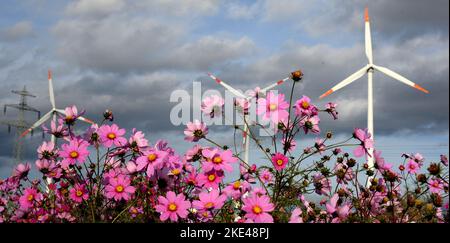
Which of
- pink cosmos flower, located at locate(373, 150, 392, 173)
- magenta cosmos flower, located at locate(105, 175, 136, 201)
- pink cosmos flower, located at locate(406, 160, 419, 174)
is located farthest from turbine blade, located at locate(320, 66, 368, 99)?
magenta cosmos flower, located at locate(105, 175, 136, 201)

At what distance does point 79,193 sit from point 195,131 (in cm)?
83

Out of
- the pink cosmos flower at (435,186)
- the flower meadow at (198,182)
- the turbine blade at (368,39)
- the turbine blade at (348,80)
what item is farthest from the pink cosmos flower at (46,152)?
the turbine blade at (368,39)

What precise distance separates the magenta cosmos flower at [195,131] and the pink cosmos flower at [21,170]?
50.5 inches

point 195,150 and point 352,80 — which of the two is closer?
point 195,150

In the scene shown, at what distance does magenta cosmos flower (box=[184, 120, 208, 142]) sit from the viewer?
2910 mm

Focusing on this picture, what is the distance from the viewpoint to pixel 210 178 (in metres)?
2.53

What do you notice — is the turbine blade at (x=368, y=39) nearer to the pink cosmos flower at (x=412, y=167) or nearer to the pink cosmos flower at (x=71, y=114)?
the pink cosmos flower at (x=412, y=167)

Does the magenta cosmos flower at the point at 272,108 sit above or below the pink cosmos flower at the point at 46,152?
above

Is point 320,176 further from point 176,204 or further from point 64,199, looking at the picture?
point 64,199

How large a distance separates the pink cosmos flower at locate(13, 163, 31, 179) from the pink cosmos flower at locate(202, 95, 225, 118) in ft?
4.52

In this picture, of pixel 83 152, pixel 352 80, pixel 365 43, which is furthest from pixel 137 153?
pixel 365 43

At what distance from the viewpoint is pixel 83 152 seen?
2.83 metres

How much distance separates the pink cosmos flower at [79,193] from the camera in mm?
3031
